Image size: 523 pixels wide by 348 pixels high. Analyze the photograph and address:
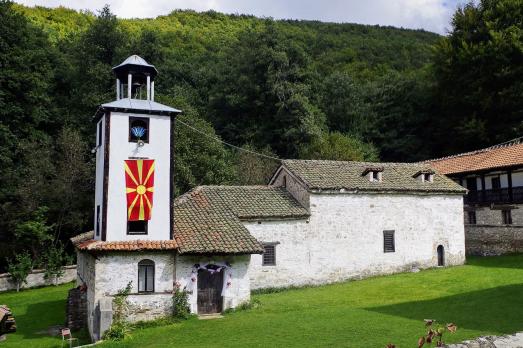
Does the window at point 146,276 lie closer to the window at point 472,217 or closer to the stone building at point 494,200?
the stone building at point 494,200

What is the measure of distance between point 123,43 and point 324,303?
1376 inches

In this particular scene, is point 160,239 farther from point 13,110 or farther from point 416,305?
point 13,110

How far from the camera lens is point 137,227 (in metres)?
20.2

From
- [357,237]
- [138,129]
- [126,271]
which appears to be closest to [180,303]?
[126,271]

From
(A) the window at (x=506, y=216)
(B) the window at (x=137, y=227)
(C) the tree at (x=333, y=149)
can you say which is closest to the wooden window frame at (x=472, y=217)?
(A) the window at (x=506, y=216)

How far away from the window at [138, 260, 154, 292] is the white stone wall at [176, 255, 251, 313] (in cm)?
108

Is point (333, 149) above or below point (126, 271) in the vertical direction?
above

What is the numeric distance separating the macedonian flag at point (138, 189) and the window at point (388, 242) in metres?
14.8

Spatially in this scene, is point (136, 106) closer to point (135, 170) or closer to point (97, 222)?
point (135, 170)

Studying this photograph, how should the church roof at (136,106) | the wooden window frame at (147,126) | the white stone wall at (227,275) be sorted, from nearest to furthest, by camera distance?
the church roof at (136,106), the white stone wall at (227,275), the wooden window frame at (147,126)

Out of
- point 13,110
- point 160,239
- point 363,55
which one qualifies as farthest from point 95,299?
point 363,55

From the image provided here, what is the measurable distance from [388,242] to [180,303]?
46.2ft

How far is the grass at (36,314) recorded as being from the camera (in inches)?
733

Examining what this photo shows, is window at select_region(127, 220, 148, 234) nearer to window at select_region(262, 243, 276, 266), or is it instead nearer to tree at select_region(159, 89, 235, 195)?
window at select_region(262, 243, 276, 266)
